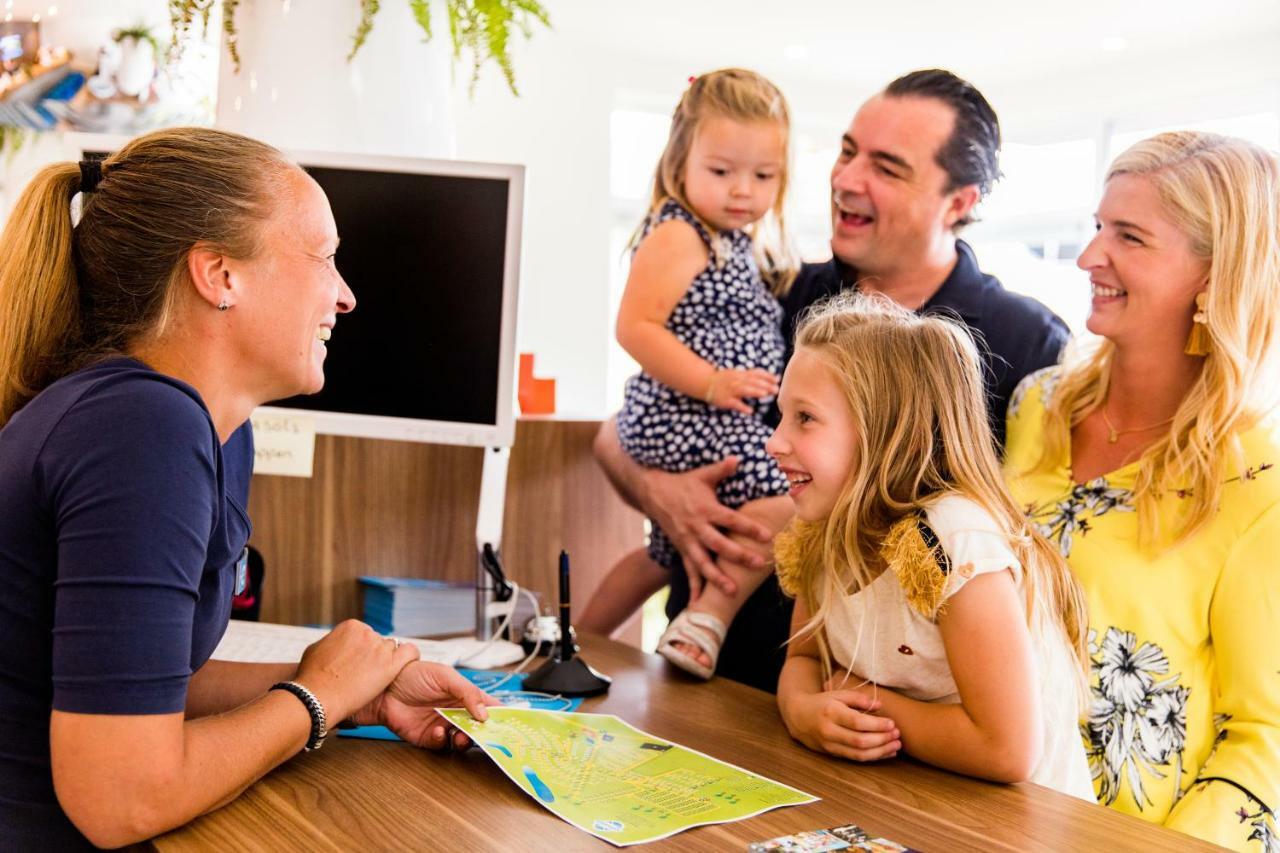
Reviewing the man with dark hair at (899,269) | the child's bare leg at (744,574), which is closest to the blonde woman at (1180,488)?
the man with dark hair at (899,269)

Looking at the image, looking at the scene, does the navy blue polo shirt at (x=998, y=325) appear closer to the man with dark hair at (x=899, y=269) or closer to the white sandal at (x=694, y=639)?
the man with dark hair at (x=899, y=269)

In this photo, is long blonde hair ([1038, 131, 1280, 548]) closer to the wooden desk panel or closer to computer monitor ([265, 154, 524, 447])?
the wooden desk panel

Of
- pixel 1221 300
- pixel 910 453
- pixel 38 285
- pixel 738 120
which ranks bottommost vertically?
pixel 910 453

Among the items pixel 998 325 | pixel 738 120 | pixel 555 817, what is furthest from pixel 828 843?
pixel 738 120

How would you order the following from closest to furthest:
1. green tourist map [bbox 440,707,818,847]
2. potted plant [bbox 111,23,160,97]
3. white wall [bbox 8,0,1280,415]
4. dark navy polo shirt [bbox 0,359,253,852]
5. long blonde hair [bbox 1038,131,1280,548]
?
1. dark navy polo shirt [bbox 0,359,253,852]
2. green tourist map [bbox 440,707,818,847]
3. long blonde hair [bbox 1038,131,1280,548]
4. potted plant [bbox 111,23,160,97]
5. white wall [bbox 8,0,1280,415]

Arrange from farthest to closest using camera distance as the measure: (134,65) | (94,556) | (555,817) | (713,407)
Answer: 1. (134,65)
2. (713,407)
3. (555,817)
4. (94,556)

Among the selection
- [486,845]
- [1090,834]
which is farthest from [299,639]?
[1090,834]

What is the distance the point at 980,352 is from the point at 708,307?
51 cm

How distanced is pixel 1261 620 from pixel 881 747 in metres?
0.57

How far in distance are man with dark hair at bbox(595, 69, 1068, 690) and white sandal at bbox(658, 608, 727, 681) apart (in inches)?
7.4

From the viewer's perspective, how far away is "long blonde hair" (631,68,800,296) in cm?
230

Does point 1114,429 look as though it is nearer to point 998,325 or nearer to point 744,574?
point 998,325

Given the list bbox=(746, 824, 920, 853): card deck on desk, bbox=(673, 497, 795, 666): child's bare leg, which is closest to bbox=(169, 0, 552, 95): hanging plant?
bbox=(673, 497, 795, 666): child's bare leg

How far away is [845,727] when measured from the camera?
1.37m
